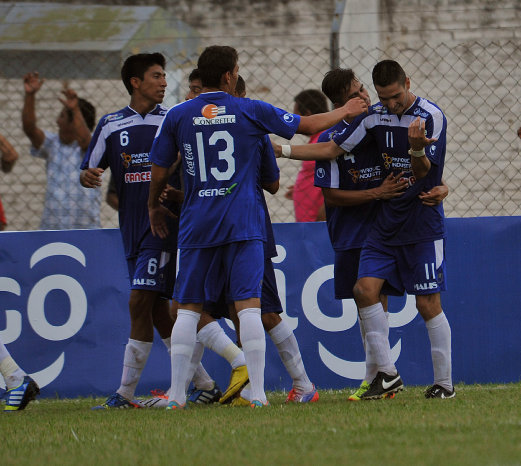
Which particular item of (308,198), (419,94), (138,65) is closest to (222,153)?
(138,65)

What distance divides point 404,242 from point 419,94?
254 inches

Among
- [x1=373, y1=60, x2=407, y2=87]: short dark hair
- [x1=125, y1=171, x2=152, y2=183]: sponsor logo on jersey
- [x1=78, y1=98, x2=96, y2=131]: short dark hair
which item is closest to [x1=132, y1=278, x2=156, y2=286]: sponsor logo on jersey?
[x1=125, y1=171, x2=152, y2=183]: sponsor logo on jersey

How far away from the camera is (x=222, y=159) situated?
17.8ft

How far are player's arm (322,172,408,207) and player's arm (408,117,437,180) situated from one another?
15cm

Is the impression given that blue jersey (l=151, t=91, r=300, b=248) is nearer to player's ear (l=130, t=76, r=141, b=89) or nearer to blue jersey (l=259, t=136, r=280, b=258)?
blue jersey (l=259, t=136, r=280, b=258)

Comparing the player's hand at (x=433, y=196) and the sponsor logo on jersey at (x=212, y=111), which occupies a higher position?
the sponsor logo on jersey at (x=212, y=111)

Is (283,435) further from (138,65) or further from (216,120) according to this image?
(138,65)

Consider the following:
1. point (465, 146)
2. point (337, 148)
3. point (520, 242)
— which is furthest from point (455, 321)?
point (465, 146)

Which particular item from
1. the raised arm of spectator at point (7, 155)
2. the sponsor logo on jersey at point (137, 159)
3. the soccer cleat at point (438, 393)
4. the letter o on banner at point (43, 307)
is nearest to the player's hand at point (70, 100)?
the raised arm of spectator at point (7, 155)

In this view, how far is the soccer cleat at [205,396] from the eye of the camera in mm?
6445

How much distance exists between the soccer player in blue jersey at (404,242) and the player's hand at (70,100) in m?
3.22

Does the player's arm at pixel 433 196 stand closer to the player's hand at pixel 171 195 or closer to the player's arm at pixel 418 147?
the player's arm at pixel 418 147

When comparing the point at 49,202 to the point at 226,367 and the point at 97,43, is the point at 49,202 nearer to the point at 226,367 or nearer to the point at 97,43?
the point at 226,367

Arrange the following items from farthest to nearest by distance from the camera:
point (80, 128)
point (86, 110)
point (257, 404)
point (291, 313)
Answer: point (86, 110) → point (80, 128) → point (291, 313) → point (257, 404)
